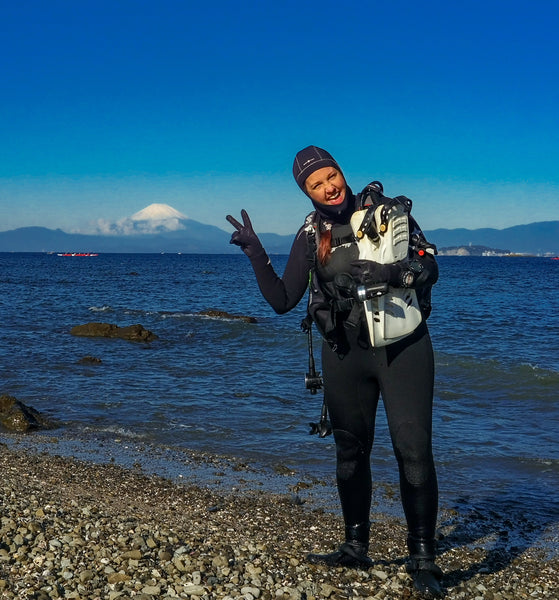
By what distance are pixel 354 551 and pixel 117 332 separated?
2136cm

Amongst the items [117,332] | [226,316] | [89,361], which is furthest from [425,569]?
[226,316]

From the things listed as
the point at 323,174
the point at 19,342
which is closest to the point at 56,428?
the point at 323,174

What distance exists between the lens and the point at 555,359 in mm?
21125

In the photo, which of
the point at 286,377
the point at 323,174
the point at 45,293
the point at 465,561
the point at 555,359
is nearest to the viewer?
the point at 323,174

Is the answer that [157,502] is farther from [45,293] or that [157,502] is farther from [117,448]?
[45,293]

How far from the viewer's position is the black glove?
4511 mm

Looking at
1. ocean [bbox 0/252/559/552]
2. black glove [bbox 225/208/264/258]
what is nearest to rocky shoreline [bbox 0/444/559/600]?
ocean [bbox 0/252/559/552]

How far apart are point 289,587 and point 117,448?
609cm

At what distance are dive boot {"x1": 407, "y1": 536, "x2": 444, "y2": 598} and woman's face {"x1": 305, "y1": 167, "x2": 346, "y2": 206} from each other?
2378 mm

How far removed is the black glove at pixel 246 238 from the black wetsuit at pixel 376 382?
0.15 ft

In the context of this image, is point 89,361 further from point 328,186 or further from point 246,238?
point 328,186

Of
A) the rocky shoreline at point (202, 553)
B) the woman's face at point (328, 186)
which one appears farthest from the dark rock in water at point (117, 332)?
the woman's face at point (328, 186)

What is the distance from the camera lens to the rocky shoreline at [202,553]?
184 inches

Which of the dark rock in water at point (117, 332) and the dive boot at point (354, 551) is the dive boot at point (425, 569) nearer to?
the dive boot at point (354, 551)
